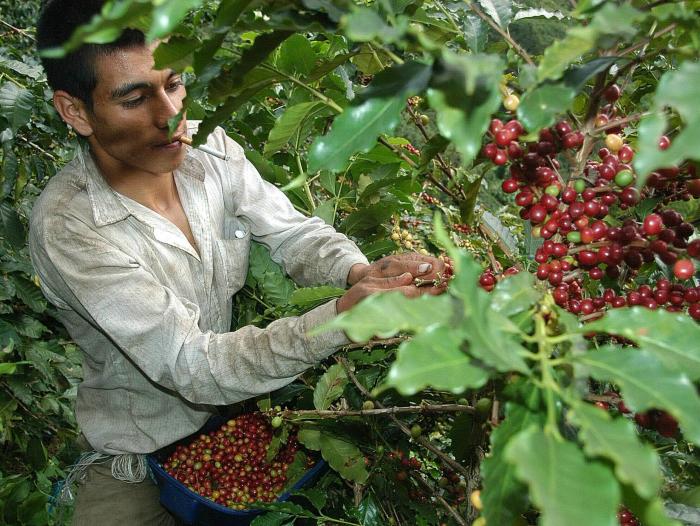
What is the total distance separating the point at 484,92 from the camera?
619 millimetres

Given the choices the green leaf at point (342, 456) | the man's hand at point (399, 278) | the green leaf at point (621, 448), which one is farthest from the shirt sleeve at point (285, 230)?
the green leaf at point (621, 448)

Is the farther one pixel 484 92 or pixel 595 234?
pixel 595 234

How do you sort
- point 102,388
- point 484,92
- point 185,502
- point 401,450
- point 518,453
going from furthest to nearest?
point 102,388 → point 185,502 → point 401,450 → point 484,92 → point 518,453

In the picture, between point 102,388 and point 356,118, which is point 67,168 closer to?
point 102,388

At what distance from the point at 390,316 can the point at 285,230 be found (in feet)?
5.46

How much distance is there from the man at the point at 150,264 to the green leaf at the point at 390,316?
2.56ft

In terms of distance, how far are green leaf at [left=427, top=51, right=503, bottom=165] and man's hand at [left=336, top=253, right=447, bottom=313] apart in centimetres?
70

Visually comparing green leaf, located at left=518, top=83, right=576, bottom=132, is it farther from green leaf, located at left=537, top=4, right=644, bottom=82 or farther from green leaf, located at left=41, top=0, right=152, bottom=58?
green leaf, located at left=41, top=0, right=152, bottom=58

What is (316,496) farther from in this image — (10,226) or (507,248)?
(10,226)

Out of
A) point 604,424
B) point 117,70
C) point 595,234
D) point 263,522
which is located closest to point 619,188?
point 595,234

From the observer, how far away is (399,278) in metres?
1.40

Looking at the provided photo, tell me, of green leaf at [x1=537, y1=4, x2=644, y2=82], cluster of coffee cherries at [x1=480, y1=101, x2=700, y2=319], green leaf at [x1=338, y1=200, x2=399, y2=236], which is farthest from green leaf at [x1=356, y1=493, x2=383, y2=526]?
green leaf at [x1=537, y1=4, x2=644, y2=82]

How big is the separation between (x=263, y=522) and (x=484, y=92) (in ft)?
4.56

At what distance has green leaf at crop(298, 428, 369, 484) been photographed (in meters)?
1.72
